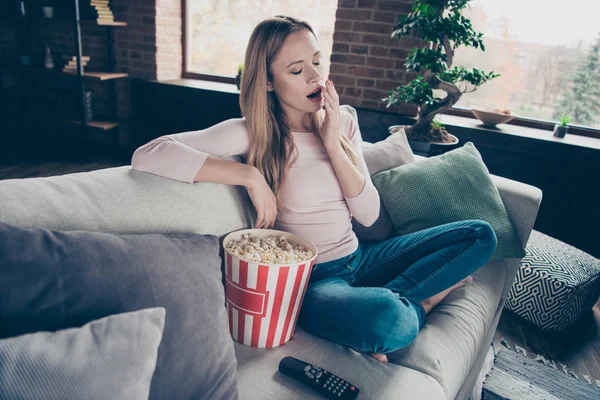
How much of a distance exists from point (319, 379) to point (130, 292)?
434 mm

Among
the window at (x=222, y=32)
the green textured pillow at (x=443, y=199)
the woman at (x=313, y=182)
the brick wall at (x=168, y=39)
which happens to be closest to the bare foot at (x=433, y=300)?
the woman at (x=313, y=182)

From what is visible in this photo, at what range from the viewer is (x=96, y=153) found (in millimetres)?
3834

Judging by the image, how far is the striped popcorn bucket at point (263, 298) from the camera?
3.20 ft

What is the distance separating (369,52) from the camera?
2924mm

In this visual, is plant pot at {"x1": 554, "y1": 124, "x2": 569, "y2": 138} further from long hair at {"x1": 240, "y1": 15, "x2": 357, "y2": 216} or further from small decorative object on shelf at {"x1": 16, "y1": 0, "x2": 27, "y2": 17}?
small decorative object on shelf at {"x1": 16, "y1": 0, "x2": 27, "y2": 17}

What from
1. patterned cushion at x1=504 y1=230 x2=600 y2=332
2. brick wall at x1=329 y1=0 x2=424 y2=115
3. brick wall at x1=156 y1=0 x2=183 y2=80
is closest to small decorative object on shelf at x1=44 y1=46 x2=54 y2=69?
brick wall at x1=156 y1=0 x2=183 y2=80

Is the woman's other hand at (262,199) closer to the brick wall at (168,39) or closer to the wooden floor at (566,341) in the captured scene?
the wooden floor at (566,341)

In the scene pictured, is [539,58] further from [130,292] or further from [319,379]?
[130,292]

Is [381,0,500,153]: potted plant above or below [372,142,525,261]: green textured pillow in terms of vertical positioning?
above

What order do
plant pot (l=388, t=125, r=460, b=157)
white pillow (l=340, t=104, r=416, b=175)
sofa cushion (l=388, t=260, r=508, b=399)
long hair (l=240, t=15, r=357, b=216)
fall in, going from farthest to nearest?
plant pot (l=388, t=125, r=460, b=157) → white pillow (l=340, t=104, r=416, b=175) → long hair (l=240, t=15, r=357, b=216) → sofa cushion (l=388, t=260, r=508, b=399)

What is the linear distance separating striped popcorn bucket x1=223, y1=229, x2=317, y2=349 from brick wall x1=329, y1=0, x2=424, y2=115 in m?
2.14

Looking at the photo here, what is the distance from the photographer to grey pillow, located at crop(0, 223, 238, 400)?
670 millimetres

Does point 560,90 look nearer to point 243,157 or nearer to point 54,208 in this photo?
point 243,157

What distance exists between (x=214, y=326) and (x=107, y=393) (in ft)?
0.82
